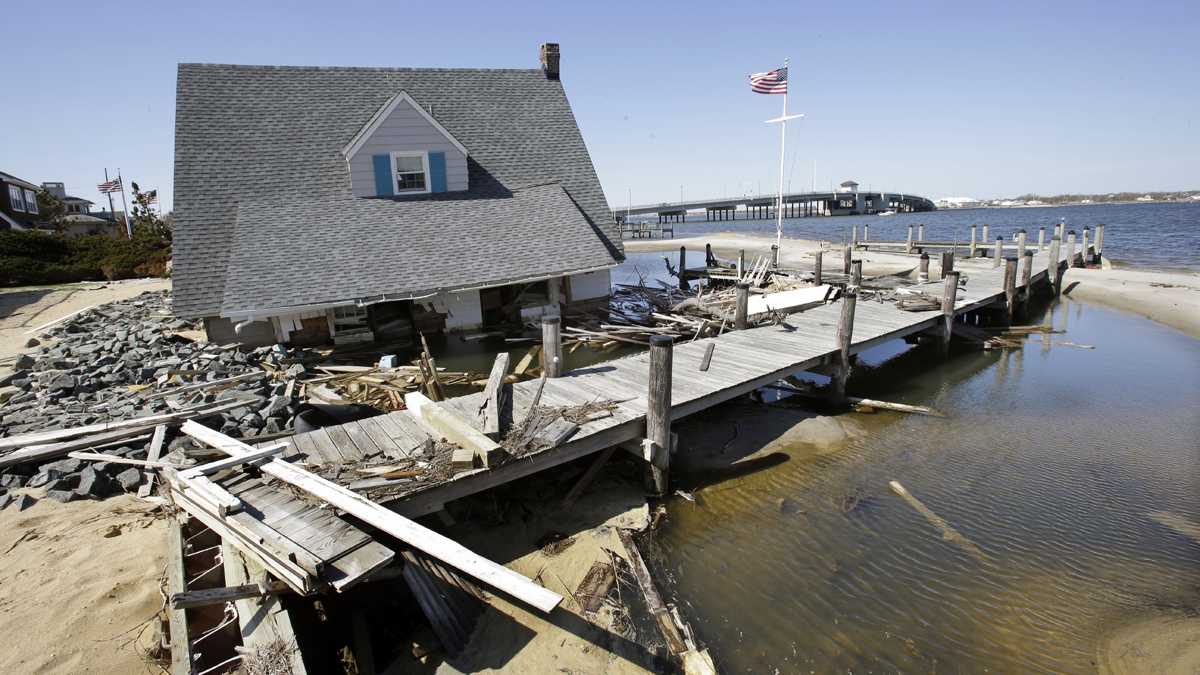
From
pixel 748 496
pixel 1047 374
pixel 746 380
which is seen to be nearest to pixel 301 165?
pixel 746 380

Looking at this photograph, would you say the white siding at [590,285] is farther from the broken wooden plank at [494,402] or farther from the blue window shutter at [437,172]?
the broken wooden plank at [494,402]

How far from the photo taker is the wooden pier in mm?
7262

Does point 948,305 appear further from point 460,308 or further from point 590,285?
point 460,308

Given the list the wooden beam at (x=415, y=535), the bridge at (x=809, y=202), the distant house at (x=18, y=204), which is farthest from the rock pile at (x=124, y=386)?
the bridge at (x=809, y=202)

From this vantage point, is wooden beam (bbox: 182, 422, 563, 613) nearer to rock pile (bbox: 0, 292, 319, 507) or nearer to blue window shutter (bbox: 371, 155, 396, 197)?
rock pile (bbox: 0, 292, 319, 507)

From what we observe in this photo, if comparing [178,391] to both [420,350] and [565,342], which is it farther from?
[565,342]

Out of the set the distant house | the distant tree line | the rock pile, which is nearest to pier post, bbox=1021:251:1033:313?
the rock pile

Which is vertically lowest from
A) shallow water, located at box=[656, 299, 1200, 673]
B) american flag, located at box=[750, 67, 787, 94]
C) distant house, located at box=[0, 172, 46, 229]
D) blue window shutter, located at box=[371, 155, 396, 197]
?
shallow water, located at box=[656, 299, 1200, 673]

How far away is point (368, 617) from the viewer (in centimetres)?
632

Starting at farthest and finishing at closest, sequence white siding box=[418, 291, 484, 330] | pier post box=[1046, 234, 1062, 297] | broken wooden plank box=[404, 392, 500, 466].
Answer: pier post box=[1046, 234, 1062, 297] < white siding box=[418, 291, 484, 330] < broken wooden plank box=[404, 392, 500, 466]

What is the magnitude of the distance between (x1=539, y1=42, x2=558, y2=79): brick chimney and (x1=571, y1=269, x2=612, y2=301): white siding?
10.00 metres

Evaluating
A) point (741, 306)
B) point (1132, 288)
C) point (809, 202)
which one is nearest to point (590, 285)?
point (741, 306)

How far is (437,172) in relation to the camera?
18.7 m

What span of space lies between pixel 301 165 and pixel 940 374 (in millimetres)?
19891
